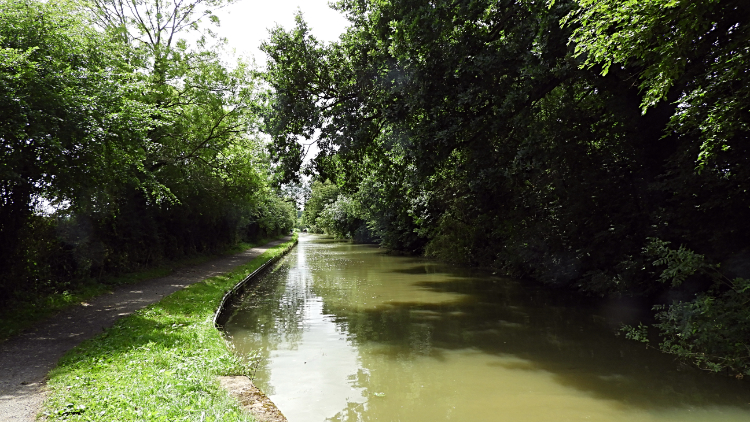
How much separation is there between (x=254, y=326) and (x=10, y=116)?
6.18m

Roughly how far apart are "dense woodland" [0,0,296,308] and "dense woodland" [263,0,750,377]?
3539mm

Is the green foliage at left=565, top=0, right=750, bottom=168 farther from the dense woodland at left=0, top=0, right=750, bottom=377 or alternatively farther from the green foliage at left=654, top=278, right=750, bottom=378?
the green foliage at left=654, top=278, right=750, bottom=378

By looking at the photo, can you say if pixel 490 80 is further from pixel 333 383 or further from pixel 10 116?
pixel 10 116

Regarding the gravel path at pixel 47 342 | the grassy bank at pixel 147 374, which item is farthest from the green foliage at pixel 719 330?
the gravel path at pixel 47 342

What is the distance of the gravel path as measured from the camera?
4740 mm

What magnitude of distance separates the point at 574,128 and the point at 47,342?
40.7ft

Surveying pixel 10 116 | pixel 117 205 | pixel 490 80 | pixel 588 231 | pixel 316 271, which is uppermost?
pixel 490 80

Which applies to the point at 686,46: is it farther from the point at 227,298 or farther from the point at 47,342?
the point at 227,298

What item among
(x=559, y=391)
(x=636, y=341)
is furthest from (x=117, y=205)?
(x=636, y=341)

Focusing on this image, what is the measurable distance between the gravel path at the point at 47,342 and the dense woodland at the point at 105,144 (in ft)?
4.29

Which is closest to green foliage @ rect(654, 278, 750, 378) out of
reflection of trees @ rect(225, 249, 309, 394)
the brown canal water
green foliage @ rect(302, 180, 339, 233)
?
the brown canal water

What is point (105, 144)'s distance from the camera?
892 cm

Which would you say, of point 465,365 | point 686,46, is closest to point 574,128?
point 686,46

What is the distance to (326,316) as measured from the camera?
11477 mm
